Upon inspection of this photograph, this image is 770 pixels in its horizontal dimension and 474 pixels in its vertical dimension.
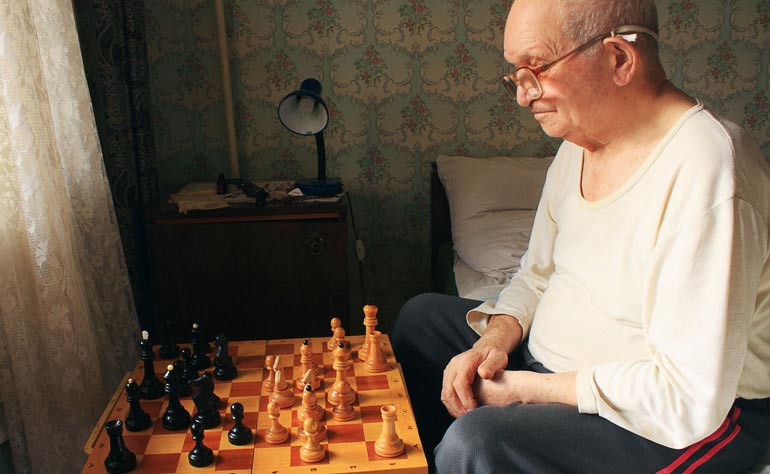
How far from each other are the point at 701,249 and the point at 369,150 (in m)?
1.74

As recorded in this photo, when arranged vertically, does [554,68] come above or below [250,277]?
above

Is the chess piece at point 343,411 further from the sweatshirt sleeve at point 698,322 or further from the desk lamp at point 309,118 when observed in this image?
the desk lamp at point 309,118

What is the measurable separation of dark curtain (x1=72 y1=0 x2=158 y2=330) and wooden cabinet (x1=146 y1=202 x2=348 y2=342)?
8 centimetres

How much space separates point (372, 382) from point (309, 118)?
1020 mm

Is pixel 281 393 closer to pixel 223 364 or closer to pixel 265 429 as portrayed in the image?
pixel 265 429

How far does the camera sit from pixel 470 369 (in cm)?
135

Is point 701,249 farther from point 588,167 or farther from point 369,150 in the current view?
point 369,150

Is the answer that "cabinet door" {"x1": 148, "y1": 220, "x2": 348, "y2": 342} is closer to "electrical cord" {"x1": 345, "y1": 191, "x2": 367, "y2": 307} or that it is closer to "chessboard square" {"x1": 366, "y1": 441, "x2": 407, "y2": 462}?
"electrical cord" {"x1": 345, "y1": 191, "x2": 367, "y2": 307}

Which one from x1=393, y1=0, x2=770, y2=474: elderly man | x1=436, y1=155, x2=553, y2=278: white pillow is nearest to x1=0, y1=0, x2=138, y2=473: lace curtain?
x1=393, y1=0, x2=770, y2=474: elderly man

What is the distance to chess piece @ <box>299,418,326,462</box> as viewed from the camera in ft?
3.90

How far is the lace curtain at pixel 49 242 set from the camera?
1.47 m

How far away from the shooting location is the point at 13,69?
4.72 feet

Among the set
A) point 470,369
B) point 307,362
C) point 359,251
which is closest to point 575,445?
point 470,369

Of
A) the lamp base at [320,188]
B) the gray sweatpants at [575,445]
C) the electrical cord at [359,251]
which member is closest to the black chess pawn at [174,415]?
the gray sweatpants at [575,445]
